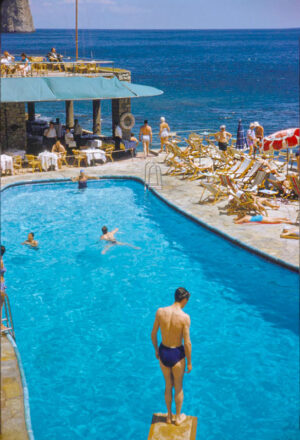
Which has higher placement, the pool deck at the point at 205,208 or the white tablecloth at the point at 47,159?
the white tablecloth at the point at 47,159

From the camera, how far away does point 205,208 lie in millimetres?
14164

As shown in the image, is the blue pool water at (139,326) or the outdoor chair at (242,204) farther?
the outdoor chair at (242,204)

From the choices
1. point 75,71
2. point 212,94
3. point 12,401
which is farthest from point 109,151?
point 212,94

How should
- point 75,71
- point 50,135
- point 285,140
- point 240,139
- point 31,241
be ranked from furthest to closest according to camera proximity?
point 75,71 → point 240,139 → point 50,135 → point 285,140 → point 31,241

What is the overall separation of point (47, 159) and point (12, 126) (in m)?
1.91

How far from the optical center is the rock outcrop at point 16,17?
1643 mm

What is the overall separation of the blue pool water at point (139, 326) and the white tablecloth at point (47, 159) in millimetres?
3809

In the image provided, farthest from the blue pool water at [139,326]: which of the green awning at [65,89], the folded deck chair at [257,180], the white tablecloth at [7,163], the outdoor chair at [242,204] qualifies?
the green awning at [65,89]

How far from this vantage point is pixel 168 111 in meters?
55.3

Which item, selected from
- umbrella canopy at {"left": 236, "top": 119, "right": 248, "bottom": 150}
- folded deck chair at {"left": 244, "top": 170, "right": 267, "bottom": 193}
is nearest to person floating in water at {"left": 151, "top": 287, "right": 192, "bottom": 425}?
folded deck chair at {"left": 244, "top": 170, "right": 267, "bottom": 193}

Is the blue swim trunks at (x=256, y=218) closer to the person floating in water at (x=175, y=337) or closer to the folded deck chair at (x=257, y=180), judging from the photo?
the folded deck chair at (x=257, y=180)

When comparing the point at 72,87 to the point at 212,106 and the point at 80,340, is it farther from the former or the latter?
the point at 212,106

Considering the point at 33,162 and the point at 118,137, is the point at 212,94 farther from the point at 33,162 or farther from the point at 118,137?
the point at 33,162

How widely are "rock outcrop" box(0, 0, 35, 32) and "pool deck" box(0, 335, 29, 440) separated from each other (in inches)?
145
